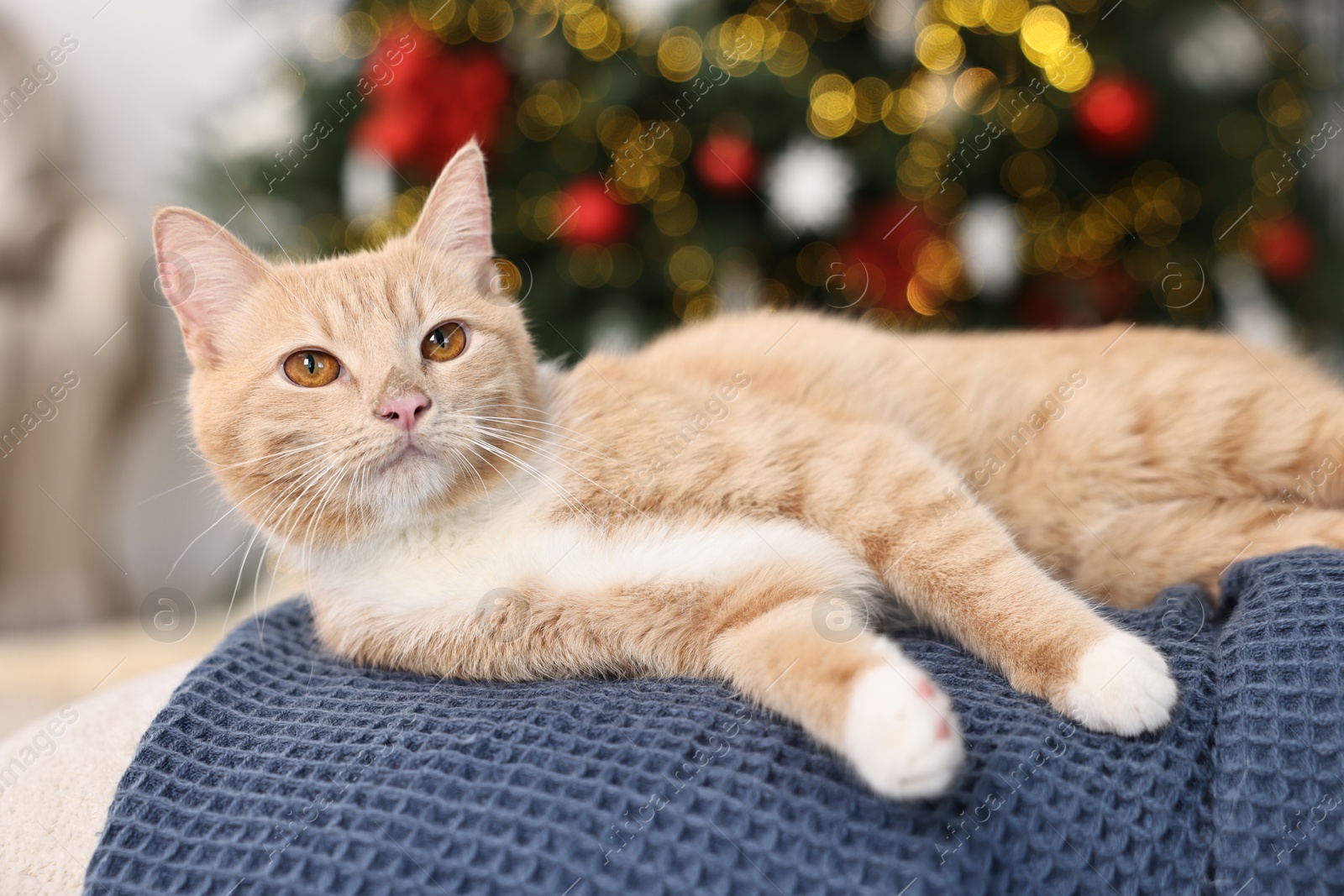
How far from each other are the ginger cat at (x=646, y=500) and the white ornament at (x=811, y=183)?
43.3 inches

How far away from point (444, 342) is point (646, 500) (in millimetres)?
427

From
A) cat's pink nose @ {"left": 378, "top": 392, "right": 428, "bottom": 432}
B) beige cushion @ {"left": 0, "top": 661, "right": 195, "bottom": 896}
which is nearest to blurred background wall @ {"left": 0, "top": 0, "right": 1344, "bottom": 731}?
beige cushion @ {"left": 0, "top": 661, "right": 195, "bottom": 896}

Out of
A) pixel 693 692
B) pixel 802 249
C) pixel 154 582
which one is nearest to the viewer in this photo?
pixel 693 692

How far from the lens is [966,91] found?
262 cm

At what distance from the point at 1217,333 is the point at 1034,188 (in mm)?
1060

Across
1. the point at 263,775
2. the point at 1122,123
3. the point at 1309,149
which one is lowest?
the point at 1309,149

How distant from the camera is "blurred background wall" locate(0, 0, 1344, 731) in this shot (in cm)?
262

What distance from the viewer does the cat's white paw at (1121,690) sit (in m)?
1.06

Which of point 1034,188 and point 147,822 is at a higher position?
point 147,822

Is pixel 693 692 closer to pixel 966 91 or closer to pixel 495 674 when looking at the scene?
pixel 495 674

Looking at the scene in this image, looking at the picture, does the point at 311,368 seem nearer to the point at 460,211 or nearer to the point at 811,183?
the point at 460,211

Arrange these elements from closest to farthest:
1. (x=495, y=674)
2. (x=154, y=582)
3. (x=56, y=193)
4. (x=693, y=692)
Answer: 1. (x=693, y=692)
2. (x=495, y=674)
3. (x=56, y=193)
4. (x=154, y=582)

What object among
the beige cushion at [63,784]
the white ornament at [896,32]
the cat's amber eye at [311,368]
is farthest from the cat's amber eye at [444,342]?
the white ornament at [896,32]

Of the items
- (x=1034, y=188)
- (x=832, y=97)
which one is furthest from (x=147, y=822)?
(x=1034, y=188)
